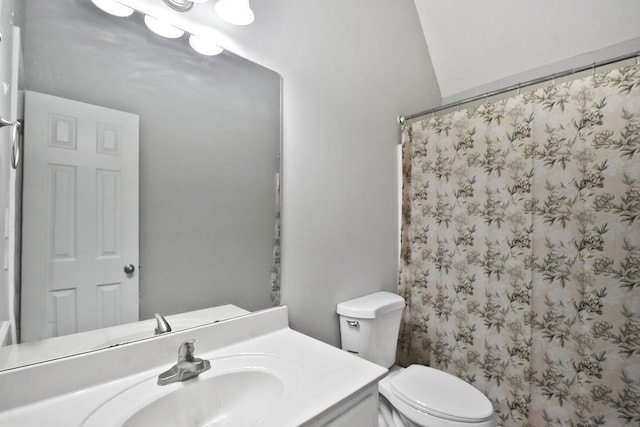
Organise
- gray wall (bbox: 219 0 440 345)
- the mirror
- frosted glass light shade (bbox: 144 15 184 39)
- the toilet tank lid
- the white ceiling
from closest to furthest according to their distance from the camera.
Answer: the mirror, frosted glass light shade (bbox: 144 15 184 39), gray wall (bbox: 219 0 440 345), the toilet tank lid, the white ceiling

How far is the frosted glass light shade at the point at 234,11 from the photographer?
98 centimetres

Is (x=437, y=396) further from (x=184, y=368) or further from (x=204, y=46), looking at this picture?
(x=204, y=46)

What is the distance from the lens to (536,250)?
1.37m

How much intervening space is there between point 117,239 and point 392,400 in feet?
4.06

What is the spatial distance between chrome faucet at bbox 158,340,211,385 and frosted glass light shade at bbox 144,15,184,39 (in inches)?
37.5

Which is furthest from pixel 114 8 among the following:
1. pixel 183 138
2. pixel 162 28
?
pixel 183 138

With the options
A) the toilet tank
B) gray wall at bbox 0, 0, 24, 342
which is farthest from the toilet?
gray wall at bbox 0, 0, 24, 342

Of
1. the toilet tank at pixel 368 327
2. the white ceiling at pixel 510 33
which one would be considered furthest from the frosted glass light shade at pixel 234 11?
the white ceiling at pixel 510 33

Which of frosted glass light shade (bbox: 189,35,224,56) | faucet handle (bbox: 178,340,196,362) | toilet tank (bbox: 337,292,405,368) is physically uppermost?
frosted glass light shade (bbox: 189,35,224,56)

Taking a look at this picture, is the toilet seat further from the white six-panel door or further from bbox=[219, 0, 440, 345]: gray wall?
the white six-panel door

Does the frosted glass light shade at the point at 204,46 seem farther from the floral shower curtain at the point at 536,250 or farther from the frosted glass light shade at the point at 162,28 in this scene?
the floral shower curtain at the point at 536,250

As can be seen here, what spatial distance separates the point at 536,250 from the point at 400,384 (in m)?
0.89

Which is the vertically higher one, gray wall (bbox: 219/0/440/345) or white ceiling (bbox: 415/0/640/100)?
white ceiling (bbox: 415/0/640/100)

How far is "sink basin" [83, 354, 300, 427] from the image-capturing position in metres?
0.69
